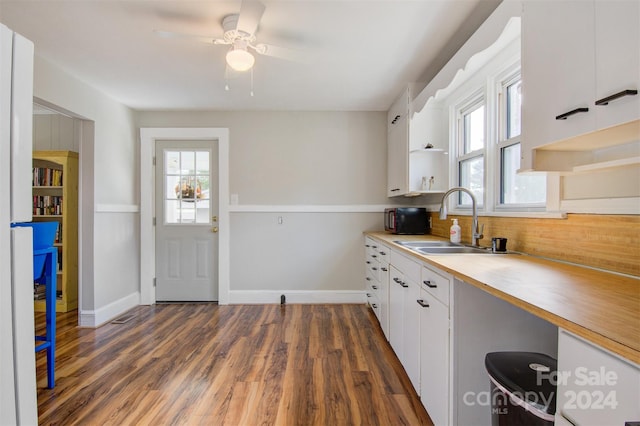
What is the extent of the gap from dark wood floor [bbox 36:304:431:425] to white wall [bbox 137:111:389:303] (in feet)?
2.07

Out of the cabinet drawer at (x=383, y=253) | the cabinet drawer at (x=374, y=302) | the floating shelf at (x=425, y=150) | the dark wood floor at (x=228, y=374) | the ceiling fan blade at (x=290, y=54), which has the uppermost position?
the ceiling fan blade at (x=290, y=54)

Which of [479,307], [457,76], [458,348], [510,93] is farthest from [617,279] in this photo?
[457,76]

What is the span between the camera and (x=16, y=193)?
78 centimetres

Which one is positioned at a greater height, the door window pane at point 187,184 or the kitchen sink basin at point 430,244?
the door window pane at point 187,184

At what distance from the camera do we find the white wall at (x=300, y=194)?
3896mm

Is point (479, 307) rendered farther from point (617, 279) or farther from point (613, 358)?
point (613, 358)

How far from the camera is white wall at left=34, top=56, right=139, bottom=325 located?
3.01m

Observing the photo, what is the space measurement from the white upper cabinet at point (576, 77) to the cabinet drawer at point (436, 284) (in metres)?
0.60

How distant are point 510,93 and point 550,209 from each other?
94 cm

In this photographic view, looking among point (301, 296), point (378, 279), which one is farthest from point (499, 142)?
point (301, 296)

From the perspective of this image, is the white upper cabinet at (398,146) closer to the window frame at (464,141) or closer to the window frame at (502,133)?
the window frame at (464,141)

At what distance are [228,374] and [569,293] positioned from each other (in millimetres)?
2070

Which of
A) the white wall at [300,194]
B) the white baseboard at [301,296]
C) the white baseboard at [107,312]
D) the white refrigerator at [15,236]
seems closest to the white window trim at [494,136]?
the white wall at [300,194]

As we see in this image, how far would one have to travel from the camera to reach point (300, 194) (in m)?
3.91
